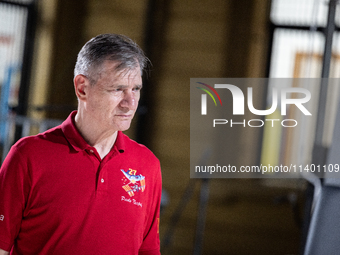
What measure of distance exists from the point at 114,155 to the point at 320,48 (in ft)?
8.33

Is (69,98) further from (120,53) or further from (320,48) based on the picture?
(120,53)

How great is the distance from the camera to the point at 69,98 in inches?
125

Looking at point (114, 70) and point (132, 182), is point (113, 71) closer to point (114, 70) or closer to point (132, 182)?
point (114, 70)

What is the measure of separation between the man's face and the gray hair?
0.01 metres

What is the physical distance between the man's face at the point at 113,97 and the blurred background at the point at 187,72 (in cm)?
209

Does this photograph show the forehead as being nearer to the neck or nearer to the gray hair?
the gray hair

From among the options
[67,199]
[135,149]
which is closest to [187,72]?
[135,149]

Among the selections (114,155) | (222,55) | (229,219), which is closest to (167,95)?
(222,55)

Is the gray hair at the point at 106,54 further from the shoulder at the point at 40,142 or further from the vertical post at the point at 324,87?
the vertical post at the point at 324,87

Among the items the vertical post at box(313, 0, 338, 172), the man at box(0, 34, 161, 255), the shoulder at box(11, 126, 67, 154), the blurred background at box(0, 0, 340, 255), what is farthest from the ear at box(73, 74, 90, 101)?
the blurred background at box(0, 0, 340, 255)

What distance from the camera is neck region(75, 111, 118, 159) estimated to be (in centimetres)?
104

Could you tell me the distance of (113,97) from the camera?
3.27 feet

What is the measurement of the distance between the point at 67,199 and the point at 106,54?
0.38 m

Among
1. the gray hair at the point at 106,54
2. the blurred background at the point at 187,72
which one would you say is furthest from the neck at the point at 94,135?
the blurred background at the point at 187,72
